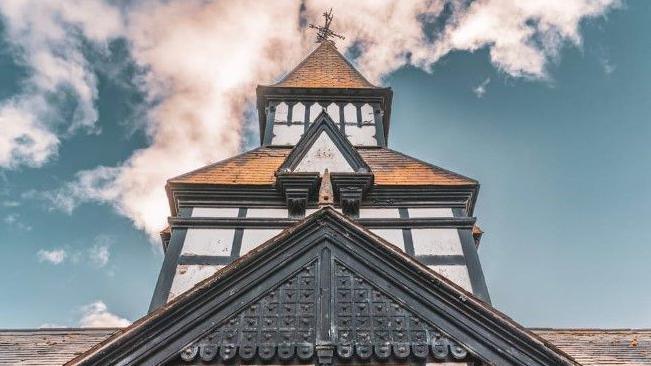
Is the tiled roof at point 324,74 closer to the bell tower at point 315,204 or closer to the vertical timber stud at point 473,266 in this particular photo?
the bell tower at point 315,204

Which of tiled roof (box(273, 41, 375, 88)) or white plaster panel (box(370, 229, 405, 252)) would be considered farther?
tiled roof (box(273, 41, 375, 88))

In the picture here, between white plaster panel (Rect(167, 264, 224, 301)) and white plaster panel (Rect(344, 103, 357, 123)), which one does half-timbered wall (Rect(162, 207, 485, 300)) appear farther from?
white plaster panel (Rect(344, 103, 357, 123))

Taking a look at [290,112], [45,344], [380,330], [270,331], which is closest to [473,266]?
[380,330]

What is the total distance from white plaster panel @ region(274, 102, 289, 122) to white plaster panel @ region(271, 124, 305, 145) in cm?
21

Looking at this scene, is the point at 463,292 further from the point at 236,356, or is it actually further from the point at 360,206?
the point at 360,206

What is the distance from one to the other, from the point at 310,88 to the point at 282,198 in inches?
180

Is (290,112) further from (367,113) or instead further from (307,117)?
(367,113)

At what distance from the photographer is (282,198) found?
11.1 meters

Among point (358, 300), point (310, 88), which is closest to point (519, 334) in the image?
point (358, 300)

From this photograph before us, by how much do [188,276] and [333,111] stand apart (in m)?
6.38

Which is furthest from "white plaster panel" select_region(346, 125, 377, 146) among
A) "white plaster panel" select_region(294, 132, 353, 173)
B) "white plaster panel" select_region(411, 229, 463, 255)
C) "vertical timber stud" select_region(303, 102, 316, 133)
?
"white plaster panel" select_region(411, 229, 463, 255)

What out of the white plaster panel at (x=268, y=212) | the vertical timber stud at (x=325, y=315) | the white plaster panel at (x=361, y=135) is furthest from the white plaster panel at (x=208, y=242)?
the white plaster panel at (x=361, y=135)

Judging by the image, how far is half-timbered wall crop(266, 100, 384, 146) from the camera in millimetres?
13836

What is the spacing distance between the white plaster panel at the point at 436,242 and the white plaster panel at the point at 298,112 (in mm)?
5068
